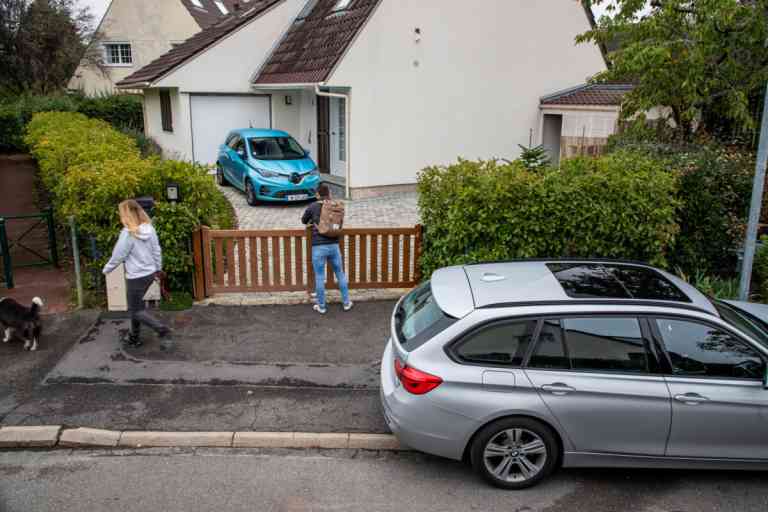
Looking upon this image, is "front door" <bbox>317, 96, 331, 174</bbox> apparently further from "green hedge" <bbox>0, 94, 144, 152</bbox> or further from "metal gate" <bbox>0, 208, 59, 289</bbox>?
"green hedge" <bbox>0, 94, 144, 152</bbox>

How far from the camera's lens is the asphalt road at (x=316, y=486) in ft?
15.5

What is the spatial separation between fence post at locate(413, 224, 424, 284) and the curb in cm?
388

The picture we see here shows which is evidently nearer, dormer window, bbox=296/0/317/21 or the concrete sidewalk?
the concrete sidewalk

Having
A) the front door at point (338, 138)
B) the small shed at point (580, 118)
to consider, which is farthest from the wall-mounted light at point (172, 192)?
the small shed at point (580, 118)

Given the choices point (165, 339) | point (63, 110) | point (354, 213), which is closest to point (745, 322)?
point (165, 339)

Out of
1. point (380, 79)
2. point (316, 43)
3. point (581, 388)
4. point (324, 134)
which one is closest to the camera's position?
point (581, 388)

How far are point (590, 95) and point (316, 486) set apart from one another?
1572cm

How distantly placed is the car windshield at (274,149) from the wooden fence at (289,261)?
698cm

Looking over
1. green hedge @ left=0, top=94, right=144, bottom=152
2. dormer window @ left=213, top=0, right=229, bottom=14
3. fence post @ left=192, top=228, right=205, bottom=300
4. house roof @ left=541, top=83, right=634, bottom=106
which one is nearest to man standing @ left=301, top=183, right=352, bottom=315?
fence post @ left=192, top=228, right=205, bottom=300

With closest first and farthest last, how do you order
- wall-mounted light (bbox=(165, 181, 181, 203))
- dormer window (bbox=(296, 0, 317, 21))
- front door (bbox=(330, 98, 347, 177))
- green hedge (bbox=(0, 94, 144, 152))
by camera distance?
wall-mounted light (bbox=(165, 181, 181, 203))
front door (bbox=(330, 98, 347, 177))
dormer window (bbox=(296, 0, 317, 21))
green hedge (bbox=(0, 94, 144, 152))

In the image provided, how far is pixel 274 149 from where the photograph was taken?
16156 mm

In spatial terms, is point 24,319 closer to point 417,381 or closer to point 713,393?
point 417,381

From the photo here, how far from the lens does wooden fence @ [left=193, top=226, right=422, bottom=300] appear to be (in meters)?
8.68

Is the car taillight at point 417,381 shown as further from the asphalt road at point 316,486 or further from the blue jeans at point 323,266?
the blue jeans at point 323,266
